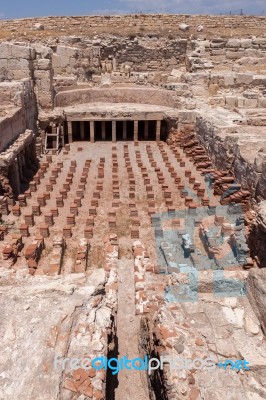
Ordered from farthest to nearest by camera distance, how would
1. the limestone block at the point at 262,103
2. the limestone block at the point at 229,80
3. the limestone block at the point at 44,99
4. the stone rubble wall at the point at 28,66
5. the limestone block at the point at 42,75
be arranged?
the limestone block at the point at 229,80, the limestone block at the point at 262,103, the limestone block at the point at 44,99, the limestone block at the point at 42,75, the stone rubble wall at the point at 28,66

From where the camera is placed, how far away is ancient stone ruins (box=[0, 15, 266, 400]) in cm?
453

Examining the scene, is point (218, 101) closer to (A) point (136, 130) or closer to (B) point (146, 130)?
(B) point (146, 130)

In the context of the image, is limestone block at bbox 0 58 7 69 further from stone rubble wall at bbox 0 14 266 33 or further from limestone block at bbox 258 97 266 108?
stone rubble wall at bbox 0 14 266 33

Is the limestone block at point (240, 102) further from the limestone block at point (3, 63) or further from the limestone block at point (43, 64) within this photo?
the limestone block at point (3, 63)

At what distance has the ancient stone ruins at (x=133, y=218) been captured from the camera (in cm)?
453

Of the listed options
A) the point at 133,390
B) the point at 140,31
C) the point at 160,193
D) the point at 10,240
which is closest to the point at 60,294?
the point at 133,390

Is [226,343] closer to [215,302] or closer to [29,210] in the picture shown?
[215,302]

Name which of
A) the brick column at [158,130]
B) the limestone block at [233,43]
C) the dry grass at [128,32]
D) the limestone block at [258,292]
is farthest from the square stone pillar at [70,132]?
the limestone block at [258,292]

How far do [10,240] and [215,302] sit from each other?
658cm

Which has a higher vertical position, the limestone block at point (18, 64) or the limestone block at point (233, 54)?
the limestone block at point (233, 54)

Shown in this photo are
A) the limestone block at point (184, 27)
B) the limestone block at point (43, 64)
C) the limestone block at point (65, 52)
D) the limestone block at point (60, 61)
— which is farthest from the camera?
the limestone block at point (184, 27)

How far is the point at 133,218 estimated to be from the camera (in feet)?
36.3

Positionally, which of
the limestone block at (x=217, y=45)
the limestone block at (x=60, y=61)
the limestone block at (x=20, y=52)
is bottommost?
the limestone block at (x=60, y=61)

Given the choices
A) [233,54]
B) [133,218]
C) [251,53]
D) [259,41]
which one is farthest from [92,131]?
[259,41]
